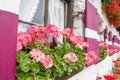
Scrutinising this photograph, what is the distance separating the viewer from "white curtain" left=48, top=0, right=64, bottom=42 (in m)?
3.60

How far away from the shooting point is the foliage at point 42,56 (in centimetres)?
208

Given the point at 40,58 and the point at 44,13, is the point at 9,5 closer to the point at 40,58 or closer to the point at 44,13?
the point at 40,58

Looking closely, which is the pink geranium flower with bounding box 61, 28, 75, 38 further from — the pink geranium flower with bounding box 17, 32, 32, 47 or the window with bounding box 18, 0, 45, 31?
the pink geranium flower with bounding box 17, 32, 32, 47

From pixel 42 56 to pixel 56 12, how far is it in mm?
1717

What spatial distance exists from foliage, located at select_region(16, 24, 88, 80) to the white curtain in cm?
54

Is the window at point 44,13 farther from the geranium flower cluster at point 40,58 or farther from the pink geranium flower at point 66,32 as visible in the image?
the geranium flower cluster at point 40,58

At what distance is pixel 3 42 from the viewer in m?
1.83

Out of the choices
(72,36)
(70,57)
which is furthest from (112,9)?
(70,57)

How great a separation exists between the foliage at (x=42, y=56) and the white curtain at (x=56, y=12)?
54cm

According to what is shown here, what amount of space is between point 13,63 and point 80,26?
8.06 feet

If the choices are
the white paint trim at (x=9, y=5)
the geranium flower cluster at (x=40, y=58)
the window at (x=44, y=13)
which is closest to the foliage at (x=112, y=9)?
the window at (x=44, y=13)

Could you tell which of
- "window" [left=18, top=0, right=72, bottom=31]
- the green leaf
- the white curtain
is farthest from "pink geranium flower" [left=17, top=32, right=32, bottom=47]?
the white curtain

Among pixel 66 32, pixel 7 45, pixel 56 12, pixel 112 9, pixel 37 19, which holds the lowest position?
pixel 7 45

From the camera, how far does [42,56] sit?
216 cm
